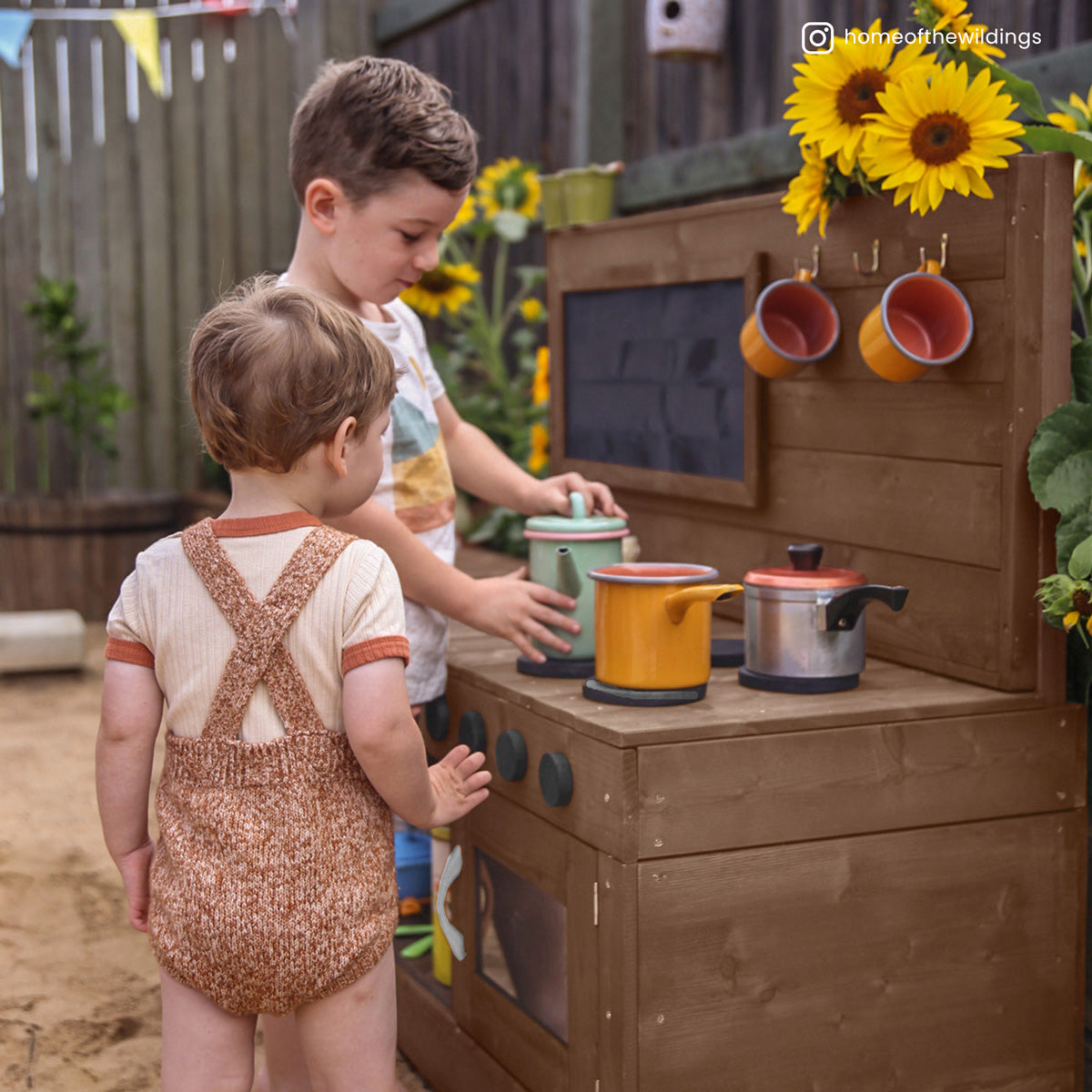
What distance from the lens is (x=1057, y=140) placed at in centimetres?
143

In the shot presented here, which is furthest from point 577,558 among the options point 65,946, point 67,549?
point 67,549

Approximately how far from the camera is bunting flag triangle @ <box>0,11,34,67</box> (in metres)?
5.31

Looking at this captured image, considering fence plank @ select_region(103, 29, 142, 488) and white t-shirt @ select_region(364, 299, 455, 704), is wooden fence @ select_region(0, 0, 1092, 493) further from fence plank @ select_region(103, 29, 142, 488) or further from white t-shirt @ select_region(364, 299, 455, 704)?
white t-shirt @ select_region(364, 299, 455, 704)

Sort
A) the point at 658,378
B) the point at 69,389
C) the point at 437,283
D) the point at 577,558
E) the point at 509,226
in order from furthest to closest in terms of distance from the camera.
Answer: the point at 69,389 < the point at 509,226 < the point at 437,283 < the point at 658,378 < the point at 577,558

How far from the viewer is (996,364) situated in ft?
4.57

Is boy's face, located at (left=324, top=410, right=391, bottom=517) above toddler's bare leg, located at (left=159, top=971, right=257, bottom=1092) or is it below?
above

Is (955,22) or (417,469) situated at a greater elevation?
(955,22)

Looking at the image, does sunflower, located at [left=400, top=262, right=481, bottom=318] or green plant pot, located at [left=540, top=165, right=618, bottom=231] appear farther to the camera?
sunflower, located at [left=400, top=262, right=481, bottom=318]

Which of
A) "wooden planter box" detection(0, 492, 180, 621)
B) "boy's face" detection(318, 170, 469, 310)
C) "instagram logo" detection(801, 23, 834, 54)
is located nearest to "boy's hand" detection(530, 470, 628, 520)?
"boy's face" detection(318, 170, 469, 310)

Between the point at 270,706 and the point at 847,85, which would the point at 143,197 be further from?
the point at 270,706

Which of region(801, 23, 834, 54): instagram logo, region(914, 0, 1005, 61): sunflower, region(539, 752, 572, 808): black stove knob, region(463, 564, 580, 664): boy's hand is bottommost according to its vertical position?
region(539, 752, 572, 808): black stove knob

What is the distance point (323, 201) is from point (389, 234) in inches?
3.7

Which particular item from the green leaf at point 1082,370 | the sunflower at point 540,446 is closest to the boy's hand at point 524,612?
the green leaf at point 1082,370

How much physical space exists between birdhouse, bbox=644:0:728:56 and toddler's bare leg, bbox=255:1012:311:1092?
2.25m
